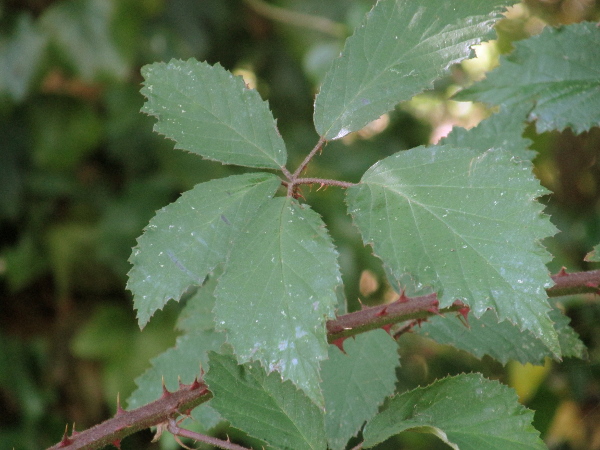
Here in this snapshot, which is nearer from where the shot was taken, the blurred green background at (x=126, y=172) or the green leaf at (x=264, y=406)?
the green leaf at (x=264, y=406)

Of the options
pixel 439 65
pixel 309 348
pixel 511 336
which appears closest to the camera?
pixel 309 348

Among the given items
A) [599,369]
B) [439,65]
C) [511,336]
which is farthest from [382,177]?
[599,369]

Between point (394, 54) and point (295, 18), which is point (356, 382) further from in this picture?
point (295, 18)

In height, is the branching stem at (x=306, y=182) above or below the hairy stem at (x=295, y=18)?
above

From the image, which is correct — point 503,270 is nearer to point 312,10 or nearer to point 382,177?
point 382,177

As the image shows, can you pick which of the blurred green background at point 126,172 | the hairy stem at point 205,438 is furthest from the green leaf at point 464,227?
the blurred green background at point 126,172

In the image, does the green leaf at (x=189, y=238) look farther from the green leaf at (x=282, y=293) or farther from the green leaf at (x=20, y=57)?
the green leaf at (x=20, y=57)

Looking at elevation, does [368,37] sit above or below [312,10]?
above

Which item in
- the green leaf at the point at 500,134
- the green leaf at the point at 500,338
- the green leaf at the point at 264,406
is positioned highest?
the green leaf at the point at 500,134
